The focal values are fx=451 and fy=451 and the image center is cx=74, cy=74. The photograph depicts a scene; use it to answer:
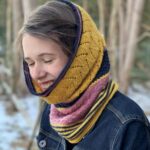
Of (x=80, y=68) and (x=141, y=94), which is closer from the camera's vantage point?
(x=80, y=68)

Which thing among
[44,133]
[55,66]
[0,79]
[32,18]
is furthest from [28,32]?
[0,79]

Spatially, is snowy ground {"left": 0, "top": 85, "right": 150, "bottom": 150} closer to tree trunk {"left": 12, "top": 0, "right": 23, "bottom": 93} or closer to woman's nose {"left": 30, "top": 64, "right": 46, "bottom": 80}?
tree trunk {"left": 12, "top": 0, "right": 23, "bottom": 93}

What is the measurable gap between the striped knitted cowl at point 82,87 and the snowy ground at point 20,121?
11.7 feet

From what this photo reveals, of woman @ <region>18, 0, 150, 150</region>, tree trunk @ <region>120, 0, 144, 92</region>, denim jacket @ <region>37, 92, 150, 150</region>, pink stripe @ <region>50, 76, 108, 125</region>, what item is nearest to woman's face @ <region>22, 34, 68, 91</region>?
woman @ <region>18, 0, 150, 150</region>

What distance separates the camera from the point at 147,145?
160 centimetres

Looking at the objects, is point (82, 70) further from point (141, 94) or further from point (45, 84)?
point (141, 94)

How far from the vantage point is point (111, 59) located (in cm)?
465

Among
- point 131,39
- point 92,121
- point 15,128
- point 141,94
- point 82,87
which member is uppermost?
point 82,87

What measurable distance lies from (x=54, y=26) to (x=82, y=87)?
24 centimetres

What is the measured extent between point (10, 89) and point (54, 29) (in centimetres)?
571

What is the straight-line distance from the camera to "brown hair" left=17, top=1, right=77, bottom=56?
160cm

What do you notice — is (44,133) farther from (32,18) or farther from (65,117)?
(32,18)

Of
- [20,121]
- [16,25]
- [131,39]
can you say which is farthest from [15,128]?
[131,39]

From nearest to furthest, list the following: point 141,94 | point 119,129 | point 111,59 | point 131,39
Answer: point 119,129 < point 131,39 < point 111,59 < point 141,94
